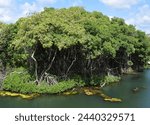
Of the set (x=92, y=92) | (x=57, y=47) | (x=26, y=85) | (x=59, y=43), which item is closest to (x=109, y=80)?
(x=92, y=92)

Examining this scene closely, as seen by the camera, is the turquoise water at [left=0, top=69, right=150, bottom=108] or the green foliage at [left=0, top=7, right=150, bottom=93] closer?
the turquoise water at [left=0, top=69, right=150, bottom=108]

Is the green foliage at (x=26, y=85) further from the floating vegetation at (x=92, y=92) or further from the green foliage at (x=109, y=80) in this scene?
the green foliage at (x=109, y=80)

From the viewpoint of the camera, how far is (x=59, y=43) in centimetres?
2872

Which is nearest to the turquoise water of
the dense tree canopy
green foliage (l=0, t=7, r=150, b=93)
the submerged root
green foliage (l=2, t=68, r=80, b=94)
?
the submerged root

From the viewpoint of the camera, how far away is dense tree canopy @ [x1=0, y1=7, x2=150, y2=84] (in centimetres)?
2908

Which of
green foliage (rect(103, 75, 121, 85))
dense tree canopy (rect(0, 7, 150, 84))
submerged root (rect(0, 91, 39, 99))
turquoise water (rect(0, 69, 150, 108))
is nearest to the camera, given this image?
turquoise water (rect(0, 69, 150, 108))

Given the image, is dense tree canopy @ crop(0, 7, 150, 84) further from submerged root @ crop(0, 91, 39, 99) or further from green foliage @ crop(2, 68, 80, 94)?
submerged root @ crop(0, 91, 39, 99)

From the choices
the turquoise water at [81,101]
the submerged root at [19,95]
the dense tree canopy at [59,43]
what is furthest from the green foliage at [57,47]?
the turquoise water at [81,101]

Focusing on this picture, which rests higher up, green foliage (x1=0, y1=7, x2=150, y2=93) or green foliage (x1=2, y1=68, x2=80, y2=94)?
green foliage (x1=0, y1=7, x2=150, y2=93)

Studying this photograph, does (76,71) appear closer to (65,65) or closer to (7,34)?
(65,65)

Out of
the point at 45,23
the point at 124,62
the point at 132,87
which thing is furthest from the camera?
the point at 124,62

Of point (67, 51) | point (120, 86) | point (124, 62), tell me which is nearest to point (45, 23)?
point (67, 51)

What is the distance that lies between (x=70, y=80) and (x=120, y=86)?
20.3 ft

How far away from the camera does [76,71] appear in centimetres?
3506
